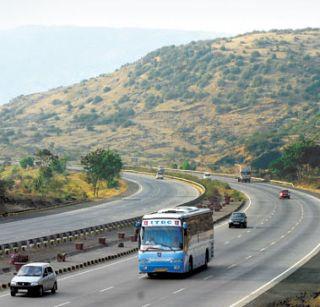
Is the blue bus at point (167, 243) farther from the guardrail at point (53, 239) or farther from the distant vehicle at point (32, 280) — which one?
the guardrail at point (53, 239)

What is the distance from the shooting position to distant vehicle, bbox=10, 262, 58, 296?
4128 centimetres

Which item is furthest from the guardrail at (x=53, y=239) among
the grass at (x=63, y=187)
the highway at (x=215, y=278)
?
the grass at (x=63, y=187)

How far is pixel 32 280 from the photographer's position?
41.5 m

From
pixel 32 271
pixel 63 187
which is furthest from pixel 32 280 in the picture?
pixel 63 187

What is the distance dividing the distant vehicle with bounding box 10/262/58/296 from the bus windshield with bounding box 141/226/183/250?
672 centimetres

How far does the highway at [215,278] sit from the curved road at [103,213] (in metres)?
14.8

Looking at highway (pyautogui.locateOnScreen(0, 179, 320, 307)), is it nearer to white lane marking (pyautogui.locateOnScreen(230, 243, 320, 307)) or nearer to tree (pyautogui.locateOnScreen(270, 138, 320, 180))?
white lane marking (pyautogui.locateOnScreen(230, 243, 320, 307))

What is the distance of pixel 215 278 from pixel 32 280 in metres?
11.1

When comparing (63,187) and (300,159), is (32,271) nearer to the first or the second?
(63,187)

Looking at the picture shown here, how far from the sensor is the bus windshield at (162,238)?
47500mm

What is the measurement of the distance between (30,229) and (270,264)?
34074 millimetres

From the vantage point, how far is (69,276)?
51062mm

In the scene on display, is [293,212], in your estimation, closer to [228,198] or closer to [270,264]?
[228,198]

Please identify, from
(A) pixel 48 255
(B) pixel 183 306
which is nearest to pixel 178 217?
(B) pixel 183 306
